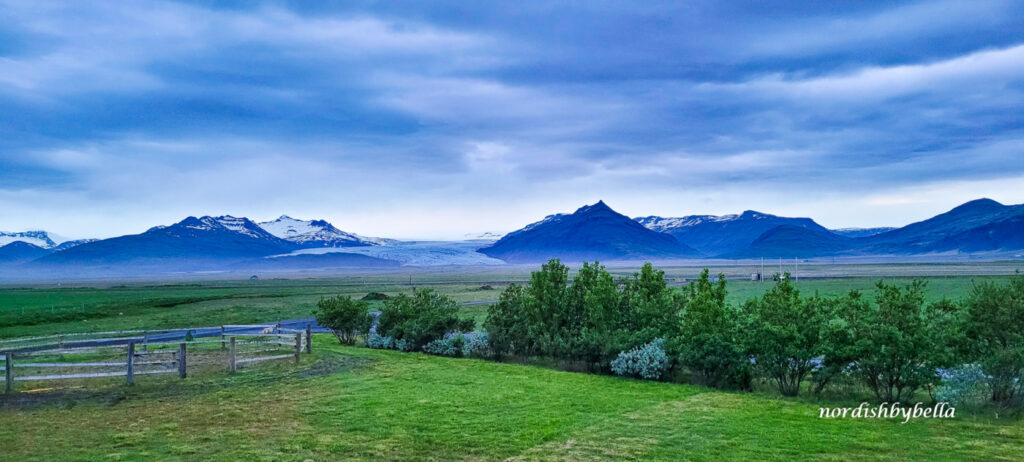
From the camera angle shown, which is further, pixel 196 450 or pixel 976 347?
pixel 976 347

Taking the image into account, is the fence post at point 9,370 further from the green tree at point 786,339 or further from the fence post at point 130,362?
the green tree at point 786,339

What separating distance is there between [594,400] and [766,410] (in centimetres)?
427

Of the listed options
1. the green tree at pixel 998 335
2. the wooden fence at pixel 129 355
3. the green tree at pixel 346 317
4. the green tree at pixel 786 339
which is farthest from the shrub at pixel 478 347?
the green tree at pixel 998 335

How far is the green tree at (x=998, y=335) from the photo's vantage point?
1448cm

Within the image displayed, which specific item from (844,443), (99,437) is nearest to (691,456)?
(844,443)

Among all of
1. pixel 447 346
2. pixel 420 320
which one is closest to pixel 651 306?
pixel 447 346

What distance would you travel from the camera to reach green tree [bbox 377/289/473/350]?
28953 mm

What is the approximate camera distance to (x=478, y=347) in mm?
26969

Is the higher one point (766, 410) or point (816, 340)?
point (816, 340)

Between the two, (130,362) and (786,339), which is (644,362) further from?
(130,362)

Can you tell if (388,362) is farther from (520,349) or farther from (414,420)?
(414,420)

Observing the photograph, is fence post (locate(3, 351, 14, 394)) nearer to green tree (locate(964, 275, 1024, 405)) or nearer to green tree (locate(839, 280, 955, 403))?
green tree (locate(839, 280, 955, 403))

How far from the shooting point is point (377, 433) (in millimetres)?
13641

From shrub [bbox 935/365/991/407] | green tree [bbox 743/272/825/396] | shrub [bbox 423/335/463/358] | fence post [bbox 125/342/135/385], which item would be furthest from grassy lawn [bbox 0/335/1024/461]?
shrub [bbox 423/335/463/358]
